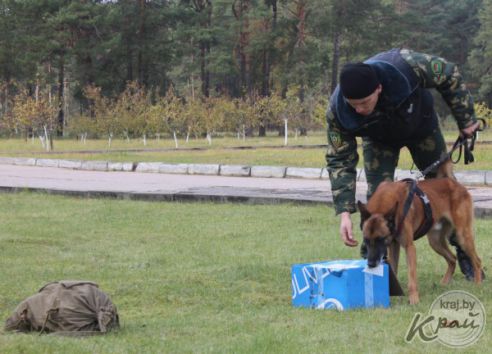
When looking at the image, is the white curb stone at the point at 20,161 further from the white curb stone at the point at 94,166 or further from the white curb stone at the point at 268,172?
the white curb stone at the point at 268,172

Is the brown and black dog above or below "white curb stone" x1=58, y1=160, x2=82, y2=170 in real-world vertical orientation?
above

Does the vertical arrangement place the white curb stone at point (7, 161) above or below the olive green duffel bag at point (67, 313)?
below

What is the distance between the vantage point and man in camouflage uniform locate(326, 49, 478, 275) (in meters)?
6.47

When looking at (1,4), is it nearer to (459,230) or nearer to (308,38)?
(308,38)

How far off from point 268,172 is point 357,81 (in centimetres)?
1749

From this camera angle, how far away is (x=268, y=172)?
2377 centimetres

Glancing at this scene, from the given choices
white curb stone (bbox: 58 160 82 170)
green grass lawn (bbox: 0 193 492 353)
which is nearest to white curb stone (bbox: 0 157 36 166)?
white curb stone (bbox: 58 160 82 170)

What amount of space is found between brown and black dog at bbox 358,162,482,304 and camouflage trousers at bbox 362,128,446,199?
17 cm

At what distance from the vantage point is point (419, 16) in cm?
7519

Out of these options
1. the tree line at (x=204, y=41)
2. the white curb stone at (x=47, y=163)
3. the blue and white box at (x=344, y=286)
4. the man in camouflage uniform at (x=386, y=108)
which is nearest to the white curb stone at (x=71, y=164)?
the white curb stone at (x=47, y=163)

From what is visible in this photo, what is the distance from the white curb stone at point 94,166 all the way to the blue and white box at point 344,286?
22385mm

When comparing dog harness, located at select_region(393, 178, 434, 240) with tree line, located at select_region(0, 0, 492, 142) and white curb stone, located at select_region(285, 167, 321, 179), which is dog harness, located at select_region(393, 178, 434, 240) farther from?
tree line, located at select_region(0, 0, 492, 142)

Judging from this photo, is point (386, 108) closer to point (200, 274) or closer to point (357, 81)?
point (357, 81)

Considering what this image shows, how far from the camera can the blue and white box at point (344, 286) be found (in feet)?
21.9
